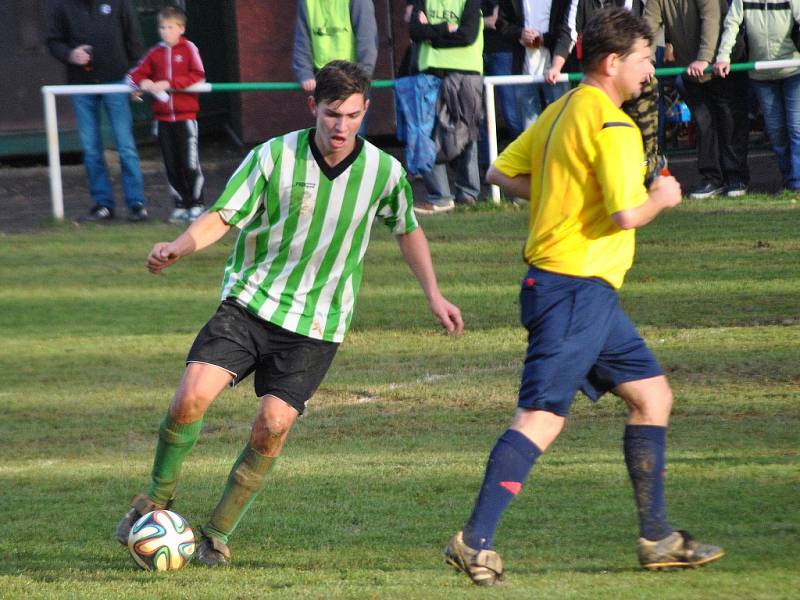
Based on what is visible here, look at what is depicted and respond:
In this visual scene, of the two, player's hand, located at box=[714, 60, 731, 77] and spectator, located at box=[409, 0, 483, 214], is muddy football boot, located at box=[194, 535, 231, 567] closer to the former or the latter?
spectator, located at box=[409, 0, 483, 214]

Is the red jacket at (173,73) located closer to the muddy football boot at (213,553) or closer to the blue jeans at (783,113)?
the blue jeans at (783,113)

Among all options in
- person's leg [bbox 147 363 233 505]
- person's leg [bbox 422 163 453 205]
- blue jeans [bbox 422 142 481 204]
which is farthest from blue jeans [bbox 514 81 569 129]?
person's leg [bbox 147 363 233 505]

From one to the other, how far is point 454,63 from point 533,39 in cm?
75

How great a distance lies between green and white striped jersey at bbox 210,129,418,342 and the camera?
5613mm

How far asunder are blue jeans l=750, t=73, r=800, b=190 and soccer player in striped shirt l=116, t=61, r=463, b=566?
766 centimetres

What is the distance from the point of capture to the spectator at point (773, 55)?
41.1 feet

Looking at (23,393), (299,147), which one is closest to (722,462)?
Answer: (299,147)

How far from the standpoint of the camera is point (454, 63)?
1273 centimetres

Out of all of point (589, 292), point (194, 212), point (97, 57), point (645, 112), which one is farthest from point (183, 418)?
point (97, 57)

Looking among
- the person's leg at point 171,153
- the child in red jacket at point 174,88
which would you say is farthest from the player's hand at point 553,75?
the person's leg at point 171,153

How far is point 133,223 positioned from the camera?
13.5 meters

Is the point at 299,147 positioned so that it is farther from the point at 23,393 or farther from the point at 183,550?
the point at 23,393

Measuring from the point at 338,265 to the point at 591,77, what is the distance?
4.39 feet

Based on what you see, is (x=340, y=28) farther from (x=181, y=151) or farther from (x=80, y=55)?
(x=80, y=55)
